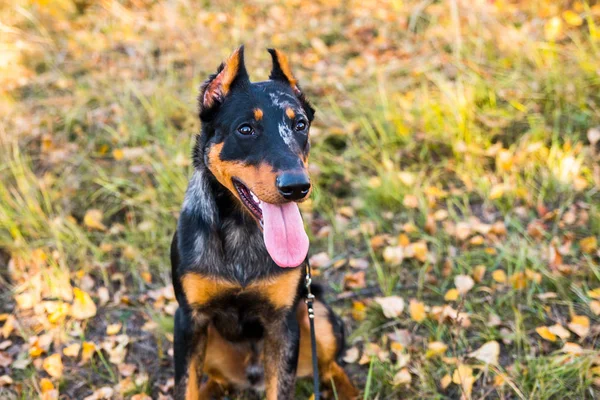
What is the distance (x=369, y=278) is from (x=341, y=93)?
2.67 m

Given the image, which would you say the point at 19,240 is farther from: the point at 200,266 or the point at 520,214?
the point at 520,214

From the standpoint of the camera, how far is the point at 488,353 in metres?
3.53

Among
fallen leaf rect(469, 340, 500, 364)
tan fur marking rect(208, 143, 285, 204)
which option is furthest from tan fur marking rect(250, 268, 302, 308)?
fallen leaf rect(469, 340, 500, 364)

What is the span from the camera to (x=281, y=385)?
3129mm

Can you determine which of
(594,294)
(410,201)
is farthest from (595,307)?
(410,201)

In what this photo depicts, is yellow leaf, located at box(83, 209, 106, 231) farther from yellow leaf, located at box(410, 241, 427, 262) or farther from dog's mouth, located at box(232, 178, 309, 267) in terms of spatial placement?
yellow leaf, located at box(410, 241, 427, 262)

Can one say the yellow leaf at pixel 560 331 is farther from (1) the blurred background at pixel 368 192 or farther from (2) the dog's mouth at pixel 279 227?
(2) the dog's mouth at pixel 279 227

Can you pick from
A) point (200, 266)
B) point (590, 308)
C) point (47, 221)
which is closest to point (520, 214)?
point (590, 308)

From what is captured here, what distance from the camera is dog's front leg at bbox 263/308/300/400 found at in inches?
123

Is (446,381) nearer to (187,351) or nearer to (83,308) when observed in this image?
(187,351)

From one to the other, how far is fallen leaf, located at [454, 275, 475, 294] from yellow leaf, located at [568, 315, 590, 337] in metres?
0.66

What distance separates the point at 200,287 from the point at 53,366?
1.38 meters

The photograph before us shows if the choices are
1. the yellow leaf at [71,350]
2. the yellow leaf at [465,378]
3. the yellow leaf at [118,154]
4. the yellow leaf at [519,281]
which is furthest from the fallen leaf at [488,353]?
the yellow leaf at [118,154]

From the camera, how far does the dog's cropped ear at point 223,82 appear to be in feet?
9.98
